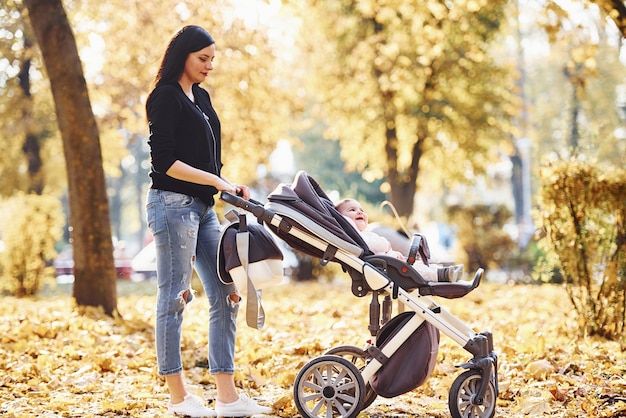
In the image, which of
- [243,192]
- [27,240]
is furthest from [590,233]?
[27,240]

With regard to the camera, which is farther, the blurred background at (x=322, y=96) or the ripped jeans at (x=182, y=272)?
the blurred background at (x=322, y=96)

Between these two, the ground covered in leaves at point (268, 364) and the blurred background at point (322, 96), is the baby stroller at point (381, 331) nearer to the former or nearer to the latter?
the ground covered in leaves at point (268, 364)

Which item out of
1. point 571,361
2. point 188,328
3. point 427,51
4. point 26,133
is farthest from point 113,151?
point 571,361

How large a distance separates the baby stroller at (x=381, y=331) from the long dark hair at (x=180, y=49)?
0.75m

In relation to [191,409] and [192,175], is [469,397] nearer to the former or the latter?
[191,409]

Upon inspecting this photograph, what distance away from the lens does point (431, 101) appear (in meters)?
20.3

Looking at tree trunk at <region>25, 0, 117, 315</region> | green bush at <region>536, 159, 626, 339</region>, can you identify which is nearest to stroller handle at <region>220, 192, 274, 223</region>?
green bush at <region>536, 159, 626, 339</region>

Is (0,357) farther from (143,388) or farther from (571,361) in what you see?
(571,361)

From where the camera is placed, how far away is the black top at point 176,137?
15.0 ft

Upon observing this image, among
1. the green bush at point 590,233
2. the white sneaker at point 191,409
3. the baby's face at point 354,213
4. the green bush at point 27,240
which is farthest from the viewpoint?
the green bush at point 27,240

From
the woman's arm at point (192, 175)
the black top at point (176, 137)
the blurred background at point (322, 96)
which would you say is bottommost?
the woman's arm at point (192, 175)

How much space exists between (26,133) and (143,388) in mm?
17588

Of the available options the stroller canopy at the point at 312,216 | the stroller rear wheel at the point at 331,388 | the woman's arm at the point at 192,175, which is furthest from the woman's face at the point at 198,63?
the stroller rear wheel at the point at 331,388

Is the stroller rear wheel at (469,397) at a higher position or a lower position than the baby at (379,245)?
lower
